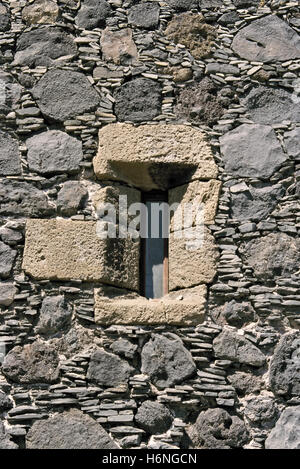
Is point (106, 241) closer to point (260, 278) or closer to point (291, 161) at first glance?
point (260, 278)

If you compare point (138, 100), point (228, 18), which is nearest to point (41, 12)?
point (138, 100)

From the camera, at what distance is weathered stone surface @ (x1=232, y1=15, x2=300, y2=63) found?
4.70 metres

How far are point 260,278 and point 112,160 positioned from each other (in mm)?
1109

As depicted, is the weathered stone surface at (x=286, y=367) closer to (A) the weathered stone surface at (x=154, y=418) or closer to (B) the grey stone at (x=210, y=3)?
(A) the weathered stone surface at (x=154, y=418)

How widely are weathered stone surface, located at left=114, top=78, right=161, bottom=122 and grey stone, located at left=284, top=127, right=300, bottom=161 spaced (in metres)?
0.80

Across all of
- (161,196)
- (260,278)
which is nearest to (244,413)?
(260,278)

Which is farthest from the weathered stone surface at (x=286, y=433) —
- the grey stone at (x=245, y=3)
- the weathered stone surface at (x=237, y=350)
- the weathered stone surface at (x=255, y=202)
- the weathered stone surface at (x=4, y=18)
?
the weathered stone surface at (x=4, y=18)

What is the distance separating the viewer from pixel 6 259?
430cm

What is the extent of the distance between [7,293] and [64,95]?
1274 millimetres

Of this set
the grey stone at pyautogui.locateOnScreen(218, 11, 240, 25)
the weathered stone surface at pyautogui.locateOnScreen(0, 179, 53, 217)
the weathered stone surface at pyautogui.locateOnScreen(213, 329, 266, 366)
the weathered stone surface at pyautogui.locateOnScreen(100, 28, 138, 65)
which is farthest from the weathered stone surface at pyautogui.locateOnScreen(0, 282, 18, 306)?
the grey stone at pyautogui.locateOnScreen(218, 11, 240, 25)

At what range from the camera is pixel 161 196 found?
4.68m

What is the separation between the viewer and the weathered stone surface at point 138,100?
4.54 meters

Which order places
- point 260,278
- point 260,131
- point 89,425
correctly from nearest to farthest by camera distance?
point 89,425 → point 260,278 → point 260,131

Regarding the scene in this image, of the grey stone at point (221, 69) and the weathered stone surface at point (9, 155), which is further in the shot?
the grey stone at point (221, 69)
